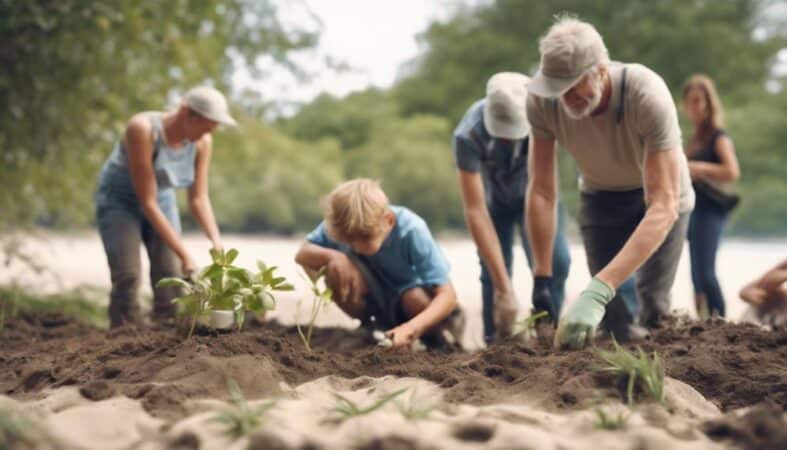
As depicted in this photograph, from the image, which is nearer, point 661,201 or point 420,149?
point 661,201

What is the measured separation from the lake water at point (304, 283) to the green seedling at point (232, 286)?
2971 mm

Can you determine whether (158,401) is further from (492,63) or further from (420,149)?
(492,63)

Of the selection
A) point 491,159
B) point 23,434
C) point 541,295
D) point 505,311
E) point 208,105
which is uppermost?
point 208,105

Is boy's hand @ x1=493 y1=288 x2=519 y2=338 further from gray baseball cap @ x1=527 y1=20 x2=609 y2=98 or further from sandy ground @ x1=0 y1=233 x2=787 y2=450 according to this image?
gray baseball cap @ x1=527 y1=20 x2=609 y2=98

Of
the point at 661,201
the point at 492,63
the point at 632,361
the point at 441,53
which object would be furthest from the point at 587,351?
the point at 441,53

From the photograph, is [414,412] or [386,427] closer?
[386,427]

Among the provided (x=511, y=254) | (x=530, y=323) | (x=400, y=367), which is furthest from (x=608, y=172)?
(x=400, y=367)

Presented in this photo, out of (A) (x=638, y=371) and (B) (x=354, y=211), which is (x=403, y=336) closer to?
(B) (x=354, y=211)

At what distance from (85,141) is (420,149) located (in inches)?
424

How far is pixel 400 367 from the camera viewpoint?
118 inches

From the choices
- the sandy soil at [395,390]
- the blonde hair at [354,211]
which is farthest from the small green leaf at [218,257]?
the blonde hair at [354,211]

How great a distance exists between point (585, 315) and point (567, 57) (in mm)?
855

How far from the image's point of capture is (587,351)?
2.88 meters

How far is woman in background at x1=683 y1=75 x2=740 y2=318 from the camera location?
524cm
